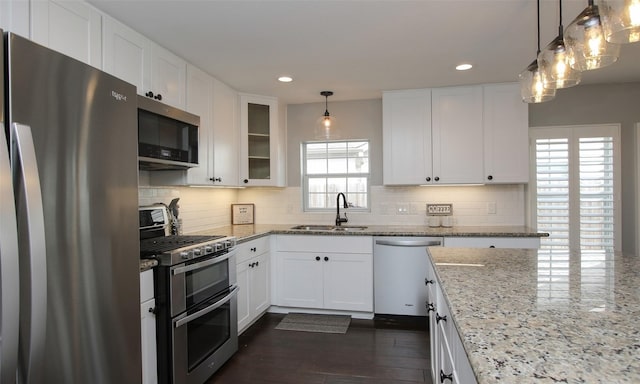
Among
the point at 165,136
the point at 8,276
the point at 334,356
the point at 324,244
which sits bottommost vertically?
the point at 334,356

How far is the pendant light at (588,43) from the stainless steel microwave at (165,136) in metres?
2.19

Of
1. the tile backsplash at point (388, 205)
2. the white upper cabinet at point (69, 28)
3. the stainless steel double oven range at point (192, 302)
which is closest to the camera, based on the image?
the white upper cabinet at point (69, 28)

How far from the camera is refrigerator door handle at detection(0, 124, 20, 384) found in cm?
111

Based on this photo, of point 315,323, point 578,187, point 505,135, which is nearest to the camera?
point 315,323

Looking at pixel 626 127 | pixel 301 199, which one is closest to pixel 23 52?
pixel 301 199

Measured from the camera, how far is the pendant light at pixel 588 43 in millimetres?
1302

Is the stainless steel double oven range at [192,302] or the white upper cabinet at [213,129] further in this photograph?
the white upper cabinet at [213,129]

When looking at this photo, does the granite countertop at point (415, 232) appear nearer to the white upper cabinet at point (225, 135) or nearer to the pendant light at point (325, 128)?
the white upper cabinet at point (225, 135)

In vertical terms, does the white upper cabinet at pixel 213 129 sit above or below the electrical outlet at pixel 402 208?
above

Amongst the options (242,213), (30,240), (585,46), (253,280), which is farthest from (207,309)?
(585,46)

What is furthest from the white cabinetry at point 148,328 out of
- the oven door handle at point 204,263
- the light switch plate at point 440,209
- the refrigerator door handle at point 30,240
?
the light switch plate at point 440,209

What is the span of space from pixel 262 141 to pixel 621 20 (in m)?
3.31

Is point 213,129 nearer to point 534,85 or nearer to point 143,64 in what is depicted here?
point 143,64

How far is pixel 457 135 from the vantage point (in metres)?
3.73
